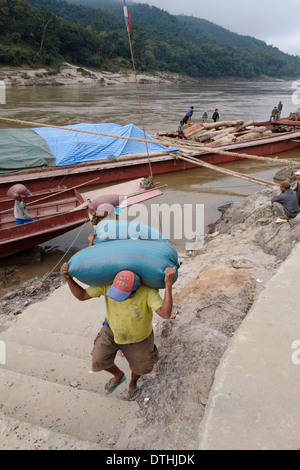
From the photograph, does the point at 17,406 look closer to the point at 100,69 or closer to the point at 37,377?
the point at 37,377

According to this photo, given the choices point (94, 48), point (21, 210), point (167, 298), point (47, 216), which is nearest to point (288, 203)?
point (167, 298)

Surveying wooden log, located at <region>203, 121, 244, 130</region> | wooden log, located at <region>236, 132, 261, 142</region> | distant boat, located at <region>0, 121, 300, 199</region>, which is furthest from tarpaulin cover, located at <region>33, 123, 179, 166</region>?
wooden log, located at <region>203, 121, 244, 130</region>

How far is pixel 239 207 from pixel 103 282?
20.3 ft

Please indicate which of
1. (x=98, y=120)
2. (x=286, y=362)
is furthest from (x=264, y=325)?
(x=98, y=120)

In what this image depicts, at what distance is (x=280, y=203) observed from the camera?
5312mm

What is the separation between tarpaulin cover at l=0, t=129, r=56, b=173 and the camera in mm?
9453

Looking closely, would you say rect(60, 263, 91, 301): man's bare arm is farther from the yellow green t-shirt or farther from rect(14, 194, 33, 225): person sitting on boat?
rect(14, 194, 33, 225): person sitting on boat

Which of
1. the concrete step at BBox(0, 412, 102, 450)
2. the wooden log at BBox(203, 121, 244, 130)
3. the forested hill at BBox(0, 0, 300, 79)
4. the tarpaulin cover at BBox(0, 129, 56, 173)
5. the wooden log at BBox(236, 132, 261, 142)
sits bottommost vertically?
the concrete step at BBox(0, 412, 102, 450)

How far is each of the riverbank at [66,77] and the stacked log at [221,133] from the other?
3647 cm

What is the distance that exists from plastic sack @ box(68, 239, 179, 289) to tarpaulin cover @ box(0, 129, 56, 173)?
836 cm

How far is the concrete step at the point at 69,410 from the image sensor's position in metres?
2.19

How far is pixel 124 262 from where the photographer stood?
2.22 meters

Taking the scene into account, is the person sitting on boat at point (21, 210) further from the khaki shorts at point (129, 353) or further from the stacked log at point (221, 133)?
the stacked log at point (221, 133)

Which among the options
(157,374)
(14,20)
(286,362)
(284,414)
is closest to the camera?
(284,414)
